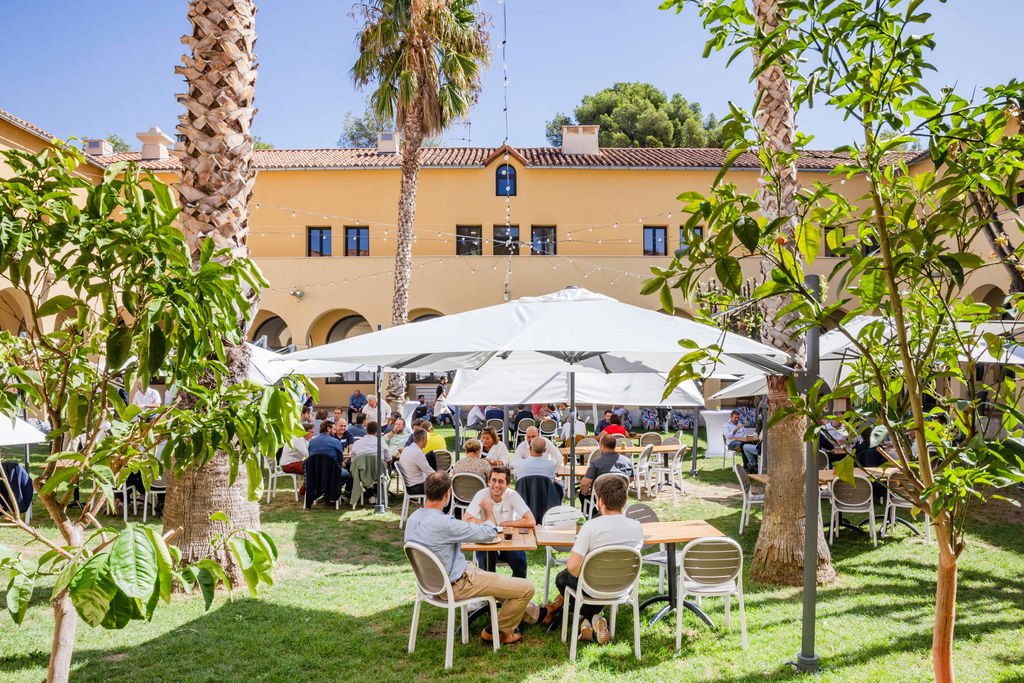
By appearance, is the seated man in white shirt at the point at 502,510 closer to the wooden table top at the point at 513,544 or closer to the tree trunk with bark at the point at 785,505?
the wooden table top at the point at 513,544

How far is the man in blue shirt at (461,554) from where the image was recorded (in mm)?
5504

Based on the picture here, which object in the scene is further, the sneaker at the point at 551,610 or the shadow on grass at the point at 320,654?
the sneaker at the point at 551,610

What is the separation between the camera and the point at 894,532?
32.3 feet

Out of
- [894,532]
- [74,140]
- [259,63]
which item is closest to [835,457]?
[894,532]

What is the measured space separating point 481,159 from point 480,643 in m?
23.6

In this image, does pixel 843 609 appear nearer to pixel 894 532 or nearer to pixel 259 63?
pixel 894 532

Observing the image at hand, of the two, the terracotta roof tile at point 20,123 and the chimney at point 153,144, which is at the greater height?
the chimney at point 153,144

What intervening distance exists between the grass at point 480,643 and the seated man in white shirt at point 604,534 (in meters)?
0.21

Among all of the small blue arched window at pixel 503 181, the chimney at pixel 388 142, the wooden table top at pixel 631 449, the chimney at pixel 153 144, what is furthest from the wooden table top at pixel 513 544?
Answer: the chimney at pixel 153 144

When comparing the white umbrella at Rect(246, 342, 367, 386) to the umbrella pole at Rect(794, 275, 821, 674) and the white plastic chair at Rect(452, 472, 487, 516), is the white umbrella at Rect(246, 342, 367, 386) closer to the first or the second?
the white plastic chair at Rect(452, 472, 487, 516)

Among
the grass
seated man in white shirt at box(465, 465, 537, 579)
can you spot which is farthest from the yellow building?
seated man in white shirt at box(465, 465, 537, 579)

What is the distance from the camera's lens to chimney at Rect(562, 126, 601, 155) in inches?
1139

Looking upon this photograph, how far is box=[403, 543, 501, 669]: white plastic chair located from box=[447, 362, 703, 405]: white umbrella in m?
5.87

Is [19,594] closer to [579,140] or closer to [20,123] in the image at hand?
[20,123]
